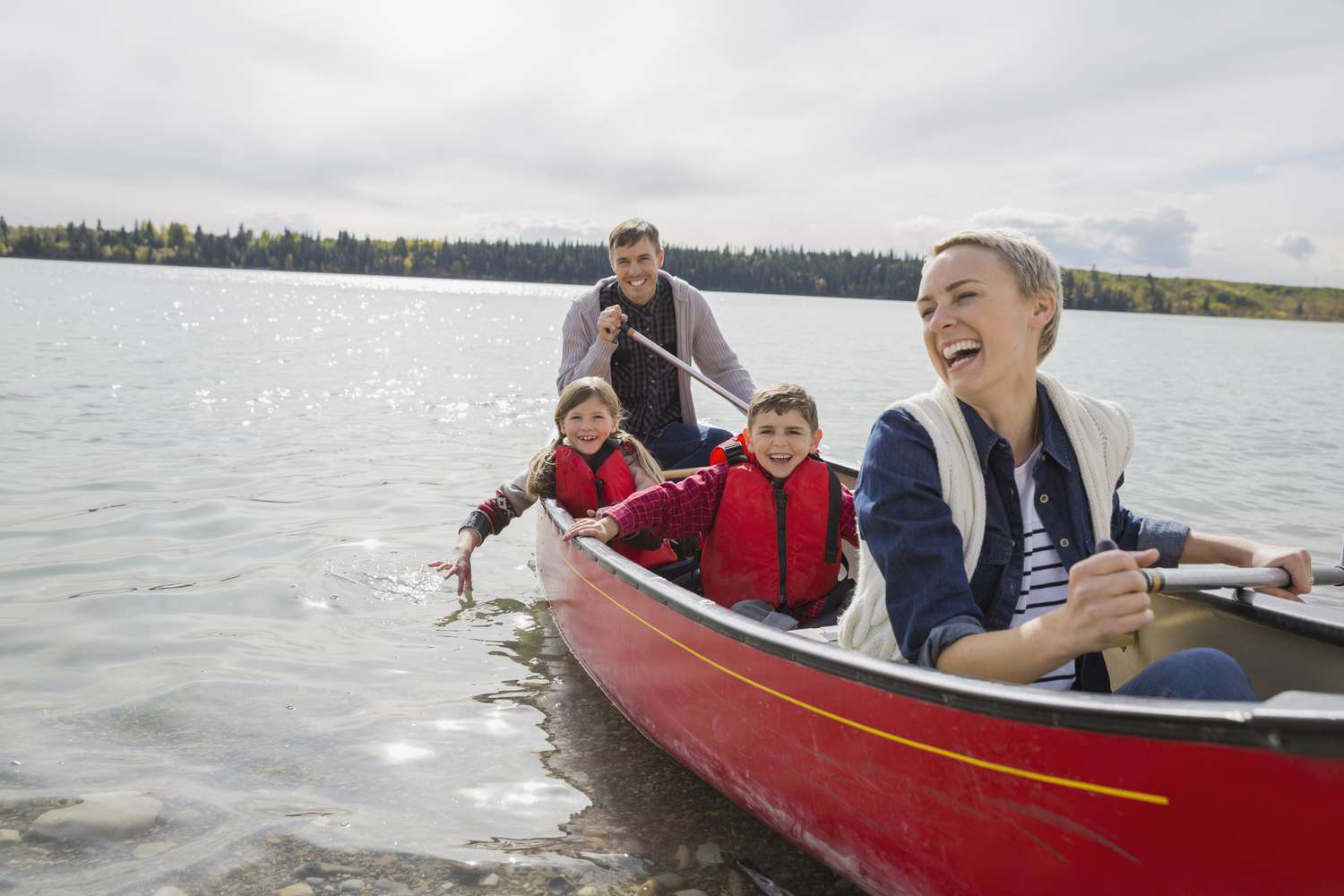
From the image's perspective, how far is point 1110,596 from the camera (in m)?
1.87

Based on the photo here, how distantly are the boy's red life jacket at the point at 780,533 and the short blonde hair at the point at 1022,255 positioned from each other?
1775 millimetres

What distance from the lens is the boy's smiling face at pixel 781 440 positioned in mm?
4113

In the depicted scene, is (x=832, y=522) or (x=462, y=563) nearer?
(x=832, y=522)

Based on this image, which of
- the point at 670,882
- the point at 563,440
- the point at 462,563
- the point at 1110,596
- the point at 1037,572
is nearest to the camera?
the point at 1110,596

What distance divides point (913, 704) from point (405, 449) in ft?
34.6

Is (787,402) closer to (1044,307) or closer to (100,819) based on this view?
(1044,307)

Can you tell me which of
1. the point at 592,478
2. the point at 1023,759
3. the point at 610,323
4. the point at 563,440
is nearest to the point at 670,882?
the point at 1023,759

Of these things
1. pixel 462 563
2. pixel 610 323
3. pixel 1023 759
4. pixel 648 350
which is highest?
pixel 610 323

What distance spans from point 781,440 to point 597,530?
885 mm

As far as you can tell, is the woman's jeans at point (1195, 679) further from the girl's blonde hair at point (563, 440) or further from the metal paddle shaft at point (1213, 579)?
the girl's blonde hair at point (563, 440)

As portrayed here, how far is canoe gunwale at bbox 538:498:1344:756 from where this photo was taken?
1.77 meters

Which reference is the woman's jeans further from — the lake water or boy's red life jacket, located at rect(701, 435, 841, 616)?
boy's red life jacket, located at rect(701, 435, 841, 616)

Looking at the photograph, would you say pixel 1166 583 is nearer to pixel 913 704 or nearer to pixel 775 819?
pixel 913 704

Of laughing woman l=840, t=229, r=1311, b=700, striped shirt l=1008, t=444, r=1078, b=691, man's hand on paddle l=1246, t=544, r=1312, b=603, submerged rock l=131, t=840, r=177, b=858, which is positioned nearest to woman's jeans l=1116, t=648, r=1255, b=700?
laughing woman l=840, t=229, r=1311, b=700
